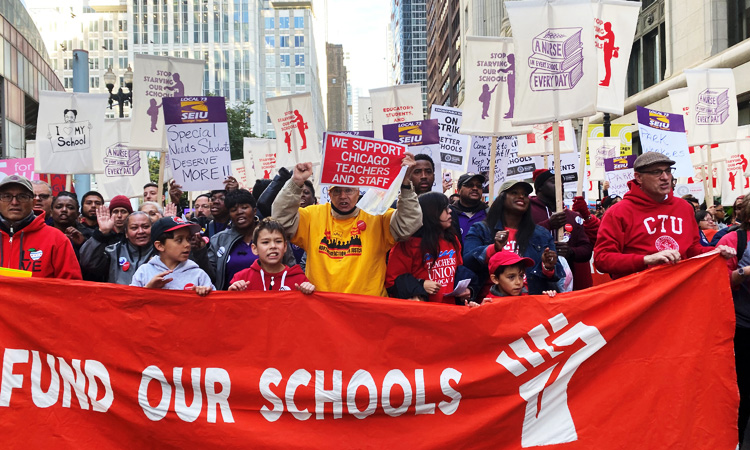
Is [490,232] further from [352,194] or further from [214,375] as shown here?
[214,375]

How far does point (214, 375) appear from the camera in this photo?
430cm

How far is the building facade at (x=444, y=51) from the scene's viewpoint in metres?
71.8

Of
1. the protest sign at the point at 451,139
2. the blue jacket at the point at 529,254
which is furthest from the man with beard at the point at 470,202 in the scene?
the protest sign at the point at 451,139

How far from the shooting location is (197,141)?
25.6ft

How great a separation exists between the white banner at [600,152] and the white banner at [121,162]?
9.40 metres

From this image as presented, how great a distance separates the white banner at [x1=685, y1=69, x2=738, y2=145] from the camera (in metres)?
11.0

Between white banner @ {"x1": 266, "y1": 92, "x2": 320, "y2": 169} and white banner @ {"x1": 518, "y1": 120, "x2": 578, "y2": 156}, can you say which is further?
white banner @ {"x1": 266, "y1": 92, "x2": 320, "y2": 169}

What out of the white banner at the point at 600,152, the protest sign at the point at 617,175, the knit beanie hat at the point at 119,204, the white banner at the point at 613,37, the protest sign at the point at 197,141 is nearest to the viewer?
the knit beanie hat at the point at 119,204

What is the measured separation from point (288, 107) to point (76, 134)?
339 centimetres

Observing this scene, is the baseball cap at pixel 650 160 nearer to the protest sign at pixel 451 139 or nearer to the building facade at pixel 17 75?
the protest sign at pixel 451 139

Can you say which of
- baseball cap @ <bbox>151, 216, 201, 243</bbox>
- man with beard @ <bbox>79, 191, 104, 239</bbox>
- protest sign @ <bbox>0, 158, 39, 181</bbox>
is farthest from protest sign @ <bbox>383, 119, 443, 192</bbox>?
protest sign @ <bbox>0, 158, 39, 181</bbox>

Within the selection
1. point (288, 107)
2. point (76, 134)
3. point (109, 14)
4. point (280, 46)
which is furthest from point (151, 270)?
point (109, 14)

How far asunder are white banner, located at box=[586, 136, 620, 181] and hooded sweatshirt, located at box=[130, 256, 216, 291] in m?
12.4

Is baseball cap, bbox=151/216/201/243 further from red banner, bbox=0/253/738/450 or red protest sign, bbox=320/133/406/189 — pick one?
red protest sign, bbox=320/133/406/189
